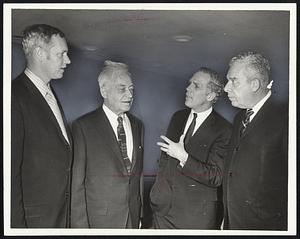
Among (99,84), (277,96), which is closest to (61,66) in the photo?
(99,84)

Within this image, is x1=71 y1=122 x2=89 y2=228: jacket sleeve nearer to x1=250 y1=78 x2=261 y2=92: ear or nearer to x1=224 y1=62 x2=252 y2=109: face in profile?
x1=224 y1=62 x2=252 y2=109: face in profile

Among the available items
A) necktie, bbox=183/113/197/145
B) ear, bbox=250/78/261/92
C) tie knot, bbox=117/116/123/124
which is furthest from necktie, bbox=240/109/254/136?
tie knot, bbox=117/116/123/124

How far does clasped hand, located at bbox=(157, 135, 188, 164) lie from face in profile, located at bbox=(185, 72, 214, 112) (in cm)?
19

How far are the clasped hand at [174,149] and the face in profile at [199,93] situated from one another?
189 mm

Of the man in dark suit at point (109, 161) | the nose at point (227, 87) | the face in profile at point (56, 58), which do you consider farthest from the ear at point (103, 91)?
the nose at point (227, 87)

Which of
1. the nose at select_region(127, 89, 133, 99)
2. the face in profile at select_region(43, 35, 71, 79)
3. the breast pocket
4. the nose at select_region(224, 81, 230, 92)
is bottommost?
the breast pocket

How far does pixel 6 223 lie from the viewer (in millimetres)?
3490

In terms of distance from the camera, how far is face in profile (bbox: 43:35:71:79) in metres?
3.46

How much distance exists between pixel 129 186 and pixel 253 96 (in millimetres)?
834

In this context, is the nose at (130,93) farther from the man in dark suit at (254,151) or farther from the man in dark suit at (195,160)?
the man in dark suit at (254,151)

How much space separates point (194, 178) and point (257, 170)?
13.5 inches

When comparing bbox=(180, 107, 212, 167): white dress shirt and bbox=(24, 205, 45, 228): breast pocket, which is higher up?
bbox=(180, 107, 212, 167): white dress shirt

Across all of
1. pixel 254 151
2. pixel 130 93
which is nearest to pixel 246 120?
pixel 254 151

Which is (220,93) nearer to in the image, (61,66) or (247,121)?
(247,121)
